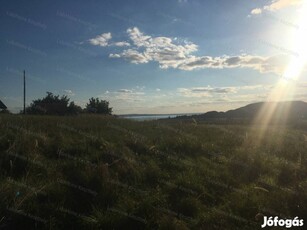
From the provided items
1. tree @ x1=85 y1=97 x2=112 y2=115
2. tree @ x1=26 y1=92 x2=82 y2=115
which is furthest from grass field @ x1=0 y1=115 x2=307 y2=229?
tree @ x1=85 y1=97 x2=112 y2=115

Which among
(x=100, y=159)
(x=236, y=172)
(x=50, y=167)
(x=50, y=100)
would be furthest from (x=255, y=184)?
(x=50, y=100)

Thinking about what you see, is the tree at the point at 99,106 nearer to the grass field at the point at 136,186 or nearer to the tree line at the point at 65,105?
the tree line at the point at 65,105

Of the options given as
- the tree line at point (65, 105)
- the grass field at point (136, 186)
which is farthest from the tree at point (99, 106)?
the grass field at point (136, 186)

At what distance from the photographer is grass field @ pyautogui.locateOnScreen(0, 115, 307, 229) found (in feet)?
19.9

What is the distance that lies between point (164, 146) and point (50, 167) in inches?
196

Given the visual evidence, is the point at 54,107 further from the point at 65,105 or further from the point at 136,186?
the point at 136,186

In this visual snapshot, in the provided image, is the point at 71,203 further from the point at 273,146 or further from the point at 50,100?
the point at 50,100

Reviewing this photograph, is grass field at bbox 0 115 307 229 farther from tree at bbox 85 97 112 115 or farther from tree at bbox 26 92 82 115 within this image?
tree at bbox 85 97 112 115

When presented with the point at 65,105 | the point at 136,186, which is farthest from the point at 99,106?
the point at 136,186

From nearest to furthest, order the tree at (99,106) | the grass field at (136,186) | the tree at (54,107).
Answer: the grass field at (136,186)
the tree at (54,107)
the tree at (99,106)

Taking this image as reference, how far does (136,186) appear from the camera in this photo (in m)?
7.77

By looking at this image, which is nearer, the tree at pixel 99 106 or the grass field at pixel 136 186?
the grass field at pixel 136 186

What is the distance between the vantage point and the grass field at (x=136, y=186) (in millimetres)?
6062

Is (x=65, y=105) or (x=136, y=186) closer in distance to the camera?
(x=136, y=186)
